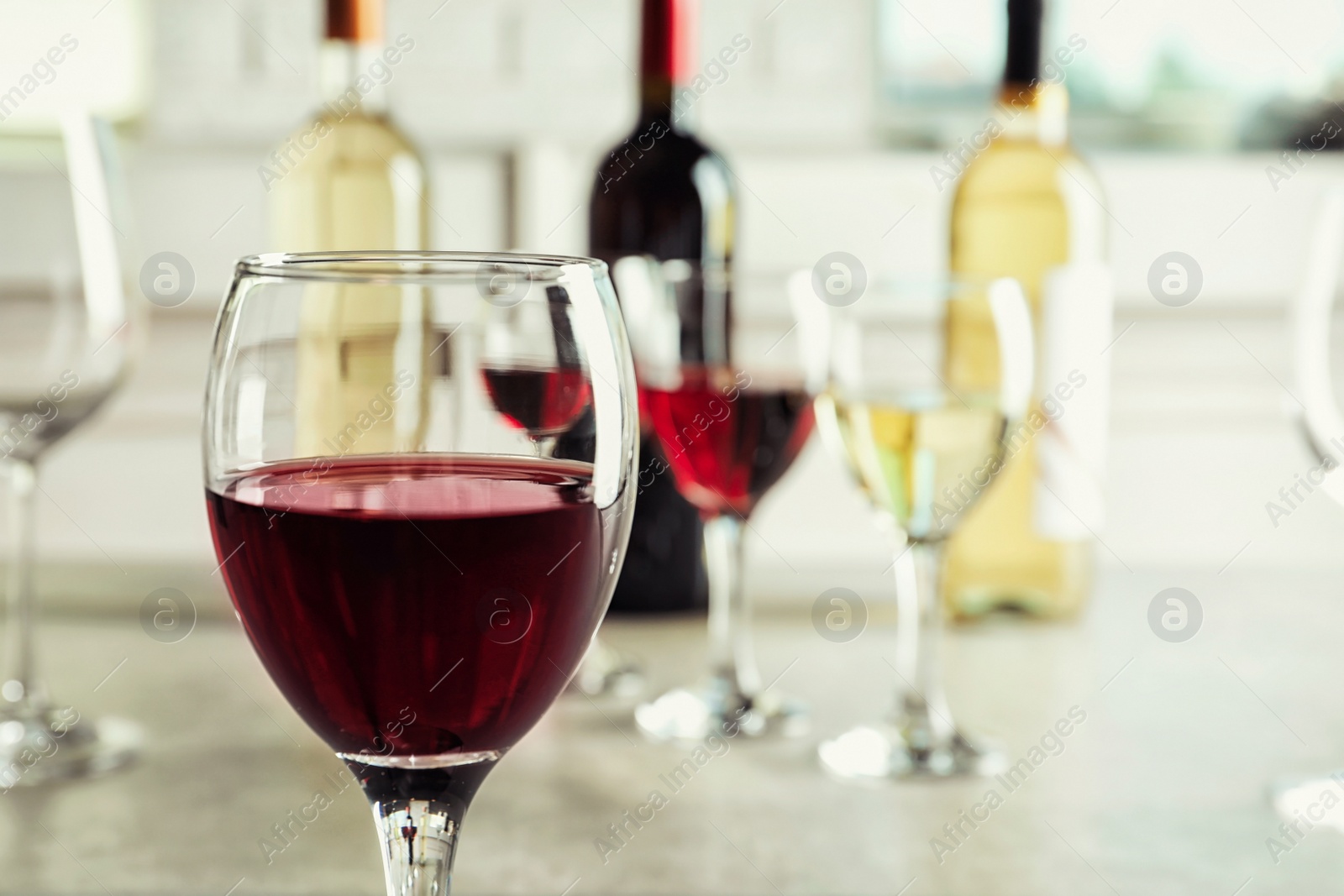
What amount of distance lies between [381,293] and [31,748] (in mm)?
401

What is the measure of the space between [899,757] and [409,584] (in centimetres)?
35

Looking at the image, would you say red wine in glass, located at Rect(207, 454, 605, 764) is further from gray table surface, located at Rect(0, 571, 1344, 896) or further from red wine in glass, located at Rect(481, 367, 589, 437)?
gray table surface, located at Rect(0, 571, 1344, 896)

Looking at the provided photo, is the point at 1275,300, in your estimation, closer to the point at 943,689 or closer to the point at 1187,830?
the point at 943,689

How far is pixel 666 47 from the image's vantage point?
0.84m

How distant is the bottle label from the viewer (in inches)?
32.4

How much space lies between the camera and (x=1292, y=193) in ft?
6.01

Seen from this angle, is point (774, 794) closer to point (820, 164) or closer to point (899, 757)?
point (899, 757)

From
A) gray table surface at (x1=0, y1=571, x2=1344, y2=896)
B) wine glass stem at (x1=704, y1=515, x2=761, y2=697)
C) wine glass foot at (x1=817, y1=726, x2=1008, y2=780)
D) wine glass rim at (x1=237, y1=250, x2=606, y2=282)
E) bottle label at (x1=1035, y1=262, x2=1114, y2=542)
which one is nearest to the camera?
wine glass rim at (x1=237, y1=250, x2=606, y2=282)

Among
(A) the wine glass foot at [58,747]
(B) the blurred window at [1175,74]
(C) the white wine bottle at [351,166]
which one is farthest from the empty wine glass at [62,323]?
(B) the blurred window at [1175,74]

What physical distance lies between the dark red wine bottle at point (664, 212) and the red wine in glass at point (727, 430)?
7 centimetres

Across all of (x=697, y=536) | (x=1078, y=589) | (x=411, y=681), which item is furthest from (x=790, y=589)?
(x=411, y=681)

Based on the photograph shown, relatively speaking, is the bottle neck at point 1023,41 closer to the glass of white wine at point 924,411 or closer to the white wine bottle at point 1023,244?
the white wine bottle at point 1023,244

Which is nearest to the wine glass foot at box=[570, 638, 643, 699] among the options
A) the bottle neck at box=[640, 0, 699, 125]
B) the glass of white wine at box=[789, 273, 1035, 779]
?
the glass of white wine at box=[789, 273, 1035, 779]

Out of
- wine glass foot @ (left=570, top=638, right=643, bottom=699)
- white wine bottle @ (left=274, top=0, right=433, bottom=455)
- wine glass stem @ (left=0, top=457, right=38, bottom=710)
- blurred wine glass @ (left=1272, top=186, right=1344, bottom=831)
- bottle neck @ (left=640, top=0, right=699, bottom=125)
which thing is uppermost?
bottle neck @ (left=640, top=0, right=699, bottom=125)
